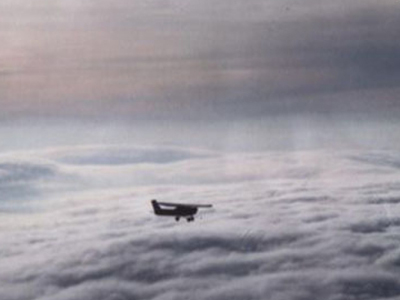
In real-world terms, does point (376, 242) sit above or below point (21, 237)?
below

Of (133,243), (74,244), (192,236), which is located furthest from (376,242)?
(74,244)

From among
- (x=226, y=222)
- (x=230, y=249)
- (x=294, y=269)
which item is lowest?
(x=294, y=269)

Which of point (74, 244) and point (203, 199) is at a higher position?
point (203, 199)

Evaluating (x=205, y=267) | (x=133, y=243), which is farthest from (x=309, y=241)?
(x=133, y=243)

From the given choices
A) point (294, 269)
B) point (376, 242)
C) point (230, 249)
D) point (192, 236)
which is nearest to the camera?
point (294, 269)

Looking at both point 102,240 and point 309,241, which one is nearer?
point 309,241

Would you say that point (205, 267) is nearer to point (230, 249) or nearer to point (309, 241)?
point (230, 249)

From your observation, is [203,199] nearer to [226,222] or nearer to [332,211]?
[226,222]

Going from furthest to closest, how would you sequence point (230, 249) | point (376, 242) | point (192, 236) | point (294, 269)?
point (192, 236), point (230, 249), point (376, 242), point (294, 269)

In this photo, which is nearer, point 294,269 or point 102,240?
point 294,269
